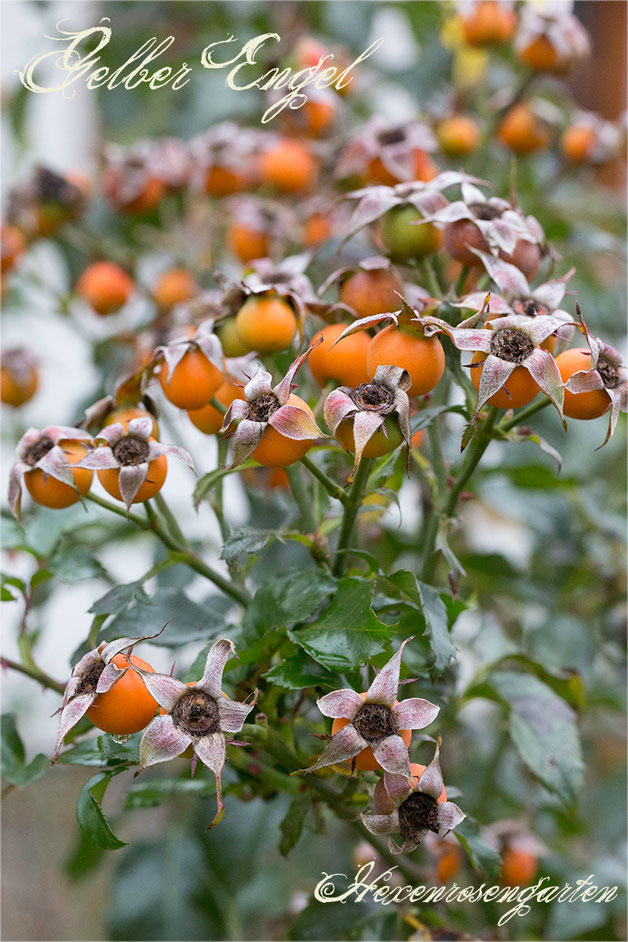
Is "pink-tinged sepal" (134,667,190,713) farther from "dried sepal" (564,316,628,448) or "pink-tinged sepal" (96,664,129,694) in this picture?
"dried sepal" (564,316,628,448)

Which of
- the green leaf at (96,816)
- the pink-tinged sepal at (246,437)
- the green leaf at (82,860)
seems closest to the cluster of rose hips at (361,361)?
the pink-tinged sepal at (246,437)

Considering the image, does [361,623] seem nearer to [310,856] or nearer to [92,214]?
Result: [310,856]

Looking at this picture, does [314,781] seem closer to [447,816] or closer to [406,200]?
[447,816]

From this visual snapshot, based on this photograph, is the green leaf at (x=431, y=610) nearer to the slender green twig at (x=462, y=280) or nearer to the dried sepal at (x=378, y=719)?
the dried sepal at (x=378, y=719)

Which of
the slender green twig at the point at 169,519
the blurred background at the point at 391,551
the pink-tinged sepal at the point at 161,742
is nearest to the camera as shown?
the pink-tinged sepal at the point at 161,742

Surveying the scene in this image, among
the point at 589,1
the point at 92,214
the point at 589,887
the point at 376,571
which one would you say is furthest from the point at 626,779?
the point at 589,1

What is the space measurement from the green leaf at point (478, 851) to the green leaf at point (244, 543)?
0.15 meters

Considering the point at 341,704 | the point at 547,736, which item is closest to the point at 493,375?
the point at 341,704

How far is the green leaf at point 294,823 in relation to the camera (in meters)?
0.37

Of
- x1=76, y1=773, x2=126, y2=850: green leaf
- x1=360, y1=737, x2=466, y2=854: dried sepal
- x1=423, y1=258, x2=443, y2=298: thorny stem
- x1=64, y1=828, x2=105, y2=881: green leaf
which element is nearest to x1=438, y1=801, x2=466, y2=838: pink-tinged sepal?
x1=360, y1=737, x2=466, y2=854: dried sepal

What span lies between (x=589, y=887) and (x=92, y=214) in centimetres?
68

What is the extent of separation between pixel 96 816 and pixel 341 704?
10 cm

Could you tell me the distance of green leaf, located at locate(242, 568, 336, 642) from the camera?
342 mm

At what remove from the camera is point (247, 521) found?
24.5 inches
